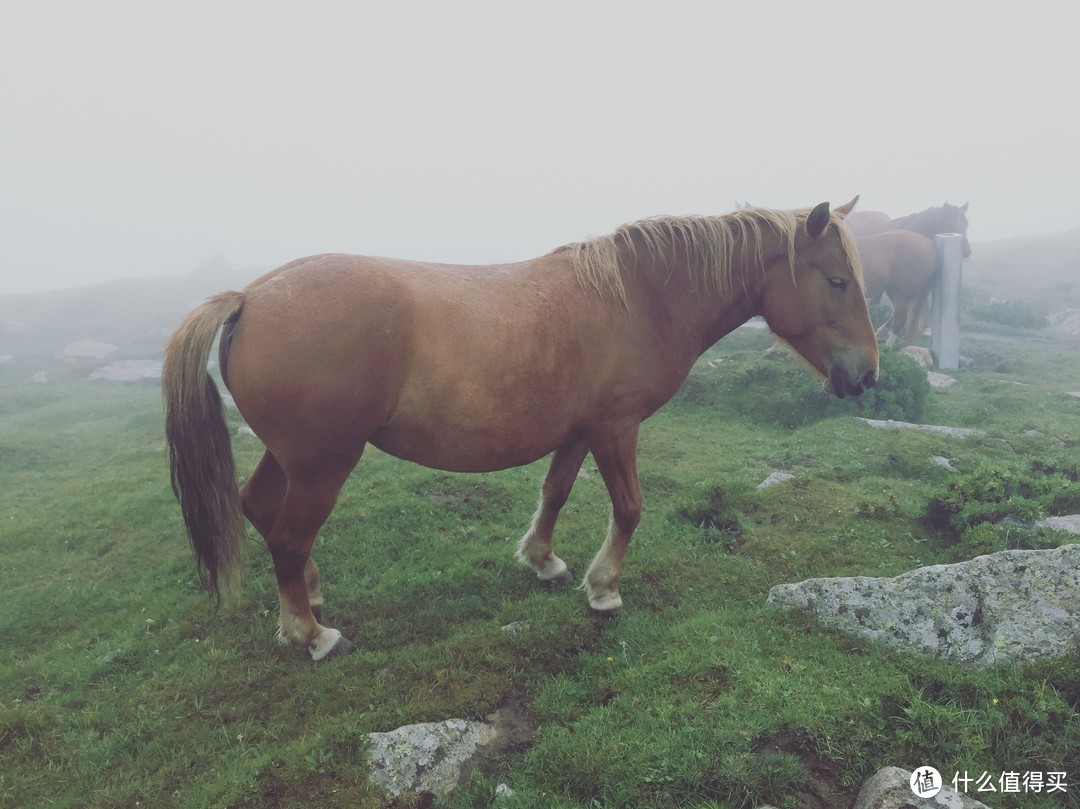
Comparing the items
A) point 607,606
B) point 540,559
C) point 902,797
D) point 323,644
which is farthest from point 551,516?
point 902,797

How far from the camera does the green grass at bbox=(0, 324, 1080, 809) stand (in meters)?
2.77

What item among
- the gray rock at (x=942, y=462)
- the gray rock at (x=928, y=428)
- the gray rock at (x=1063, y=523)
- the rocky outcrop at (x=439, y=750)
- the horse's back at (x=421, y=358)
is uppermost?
the horse's back at (x=421, y=358)

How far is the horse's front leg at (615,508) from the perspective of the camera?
4.29 metres

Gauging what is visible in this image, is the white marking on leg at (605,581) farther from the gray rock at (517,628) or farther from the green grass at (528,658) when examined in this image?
the gray rock at (517,628)

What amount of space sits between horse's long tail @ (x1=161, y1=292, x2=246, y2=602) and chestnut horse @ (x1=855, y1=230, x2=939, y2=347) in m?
17.3

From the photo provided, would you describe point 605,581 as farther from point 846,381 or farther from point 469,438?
point 846,381

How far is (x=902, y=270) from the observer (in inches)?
663

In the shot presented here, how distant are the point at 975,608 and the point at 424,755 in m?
3.32

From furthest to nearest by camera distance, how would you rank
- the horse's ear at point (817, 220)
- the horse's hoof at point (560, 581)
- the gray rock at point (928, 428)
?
the gray rock at point (928, 428) → the horse's hoof at point (560, 581) → the horse's ear at point (817, 220)

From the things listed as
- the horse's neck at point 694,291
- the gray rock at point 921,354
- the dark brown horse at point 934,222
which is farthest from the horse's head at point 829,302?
the dark brown horse at point 934,222

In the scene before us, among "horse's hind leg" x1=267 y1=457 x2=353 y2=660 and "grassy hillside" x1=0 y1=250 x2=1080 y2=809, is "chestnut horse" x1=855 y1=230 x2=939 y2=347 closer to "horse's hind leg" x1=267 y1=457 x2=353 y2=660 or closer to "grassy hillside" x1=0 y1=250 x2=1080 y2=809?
"grassy hillside" x1=0 y1=250 x2=1080 y2=809

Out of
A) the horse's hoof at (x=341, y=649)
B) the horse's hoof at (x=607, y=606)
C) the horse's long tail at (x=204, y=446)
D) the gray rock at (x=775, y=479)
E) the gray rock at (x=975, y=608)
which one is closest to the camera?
the gray rock at (x=975, y=608)

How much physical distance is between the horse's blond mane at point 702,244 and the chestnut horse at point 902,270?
1424 centimetres

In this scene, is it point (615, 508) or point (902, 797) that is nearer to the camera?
point (902, 797)
